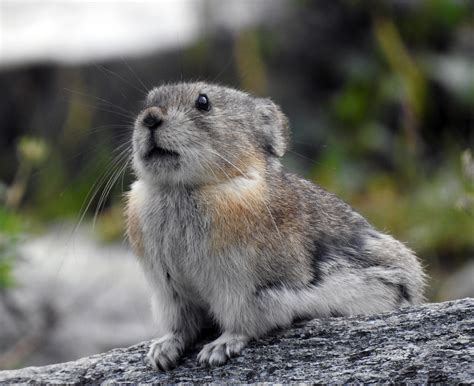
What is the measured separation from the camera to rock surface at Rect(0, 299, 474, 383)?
5441 mm

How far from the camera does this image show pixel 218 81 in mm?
12828

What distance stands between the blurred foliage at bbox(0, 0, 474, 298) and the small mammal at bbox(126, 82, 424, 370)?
4.72 meters

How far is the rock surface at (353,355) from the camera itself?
5441 millimetres

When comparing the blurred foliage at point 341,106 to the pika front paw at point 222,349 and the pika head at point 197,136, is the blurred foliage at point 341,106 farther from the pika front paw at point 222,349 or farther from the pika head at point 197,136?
the pika front paw at point 222,349

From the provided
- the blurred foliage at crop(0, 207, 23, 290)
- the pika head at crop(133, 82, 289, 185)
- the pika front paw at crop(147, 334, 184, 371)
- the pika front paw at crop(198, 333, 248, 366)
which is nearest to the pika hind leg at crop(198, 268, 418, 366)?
the pika front paw at crop(198, 333, 248, 366)

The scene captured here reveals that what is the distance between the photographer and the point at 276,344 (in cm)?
604

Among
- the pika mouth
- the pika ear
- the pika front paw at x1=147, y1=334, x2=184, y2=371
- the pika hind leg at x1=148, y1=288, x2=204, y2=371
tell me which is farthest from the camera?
the pika ear

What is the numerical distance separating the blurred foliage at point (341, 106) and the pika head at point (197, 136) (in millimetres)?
4778

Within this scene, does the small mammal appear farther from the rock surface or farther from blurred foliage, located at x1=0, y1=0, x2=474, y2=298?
blurred foliage, located at x1=0, y1=0, x2=474, y2=298

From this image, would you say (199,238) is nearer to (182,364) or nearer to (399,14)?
(182,364)

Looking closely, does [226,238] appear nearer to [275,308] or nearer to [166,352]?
[275,308]

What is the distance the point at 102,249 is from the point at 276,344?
686cm

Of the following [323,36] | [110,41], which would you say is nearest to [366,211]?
[323,36]

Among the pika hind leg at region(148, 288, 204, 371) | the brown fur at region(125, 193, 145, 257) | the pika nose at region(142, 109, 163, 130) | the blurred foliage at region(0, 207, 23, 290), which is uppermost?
the pika nose at region(142, 109, 163, 130)
